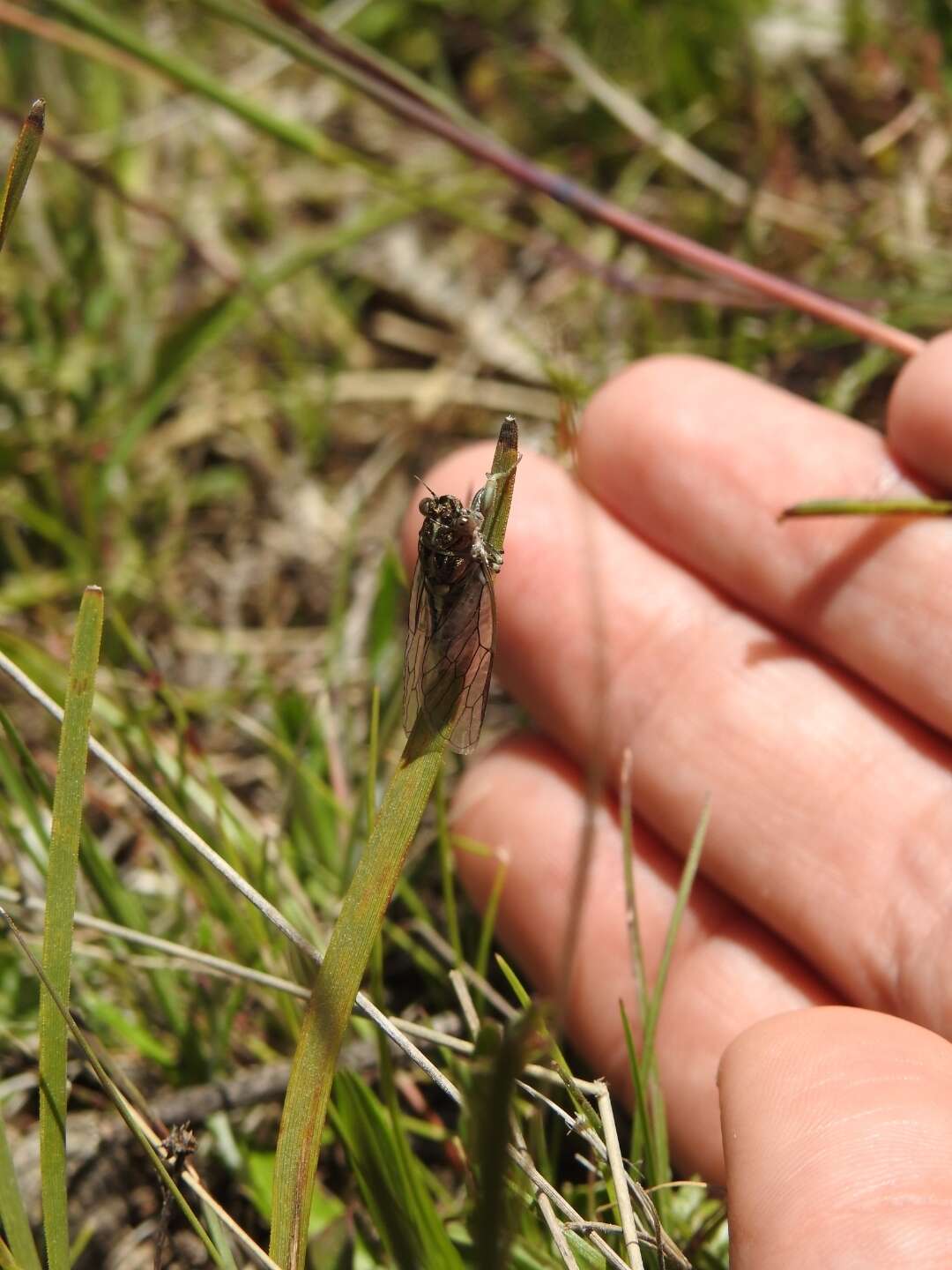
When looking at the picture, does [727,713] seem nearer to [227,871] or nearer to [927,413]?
[927,413]

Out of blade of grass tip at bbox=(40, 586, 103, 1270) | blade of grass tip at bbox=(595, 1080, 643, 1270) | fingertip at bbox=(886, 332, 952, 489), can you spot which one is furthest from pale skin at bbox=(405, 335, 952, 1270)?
blade of grass tip at bbox=(40, 586, 103, 1270)

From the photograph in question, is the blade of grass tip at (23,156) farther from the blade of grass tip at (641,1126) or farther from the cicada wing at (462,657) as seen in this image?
the blade of grass tip at (641,1126)

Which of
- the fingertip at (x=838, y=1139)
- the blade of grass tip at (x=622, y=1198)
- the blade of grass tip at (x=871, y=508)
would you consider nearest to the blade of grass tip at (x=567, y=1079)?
the blade of grass tip at (x=622, y=1198)

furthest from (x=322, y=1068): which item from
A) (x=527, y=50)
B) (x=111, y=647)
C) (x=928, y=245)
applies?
(x=527, y=50)

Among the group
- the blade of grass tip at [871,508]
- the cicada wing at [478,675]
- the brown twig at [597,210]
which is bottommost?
the cicada wing at [478,675]

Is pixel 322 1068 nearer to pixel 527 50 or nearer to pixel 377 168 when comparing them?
pixel 377 168

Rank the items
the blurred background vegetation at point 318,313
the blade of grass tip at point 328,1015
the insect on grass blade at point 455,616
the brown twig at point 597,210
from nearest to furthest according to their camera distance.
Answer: the blade of grass tip at point 328,1015 < the insect on grass blade at point 455,616 < the blurred background vegetation at point 318,313 < the brown twig at point 597,210

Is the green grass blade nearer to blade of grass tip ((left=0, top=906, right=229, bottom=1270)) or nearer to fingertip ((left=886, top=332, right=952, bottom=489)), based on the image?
blade of grass tip ((left=0, top=906, right=229, bottom=1270))
